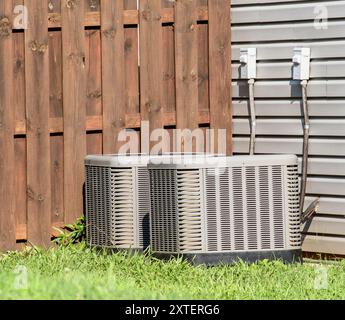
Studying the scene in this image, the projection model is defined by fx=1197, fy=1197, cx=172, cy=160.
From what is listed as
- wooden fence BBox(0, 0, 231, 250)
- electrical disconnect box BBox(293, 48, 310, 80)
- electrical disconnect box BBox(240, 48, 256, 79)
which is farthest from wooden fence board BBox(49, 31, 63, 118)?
electrical disconnect box BBox(293, 48, 310, 80)

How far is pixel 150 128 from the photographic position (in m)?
10.3

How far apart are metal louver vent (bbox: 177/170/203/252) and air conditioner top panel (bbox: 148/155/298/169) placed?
0.24 feet

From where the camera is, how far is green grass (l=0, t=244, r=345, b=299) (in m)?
6.80

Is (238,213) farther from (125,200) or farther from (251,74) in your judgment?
(251,74)

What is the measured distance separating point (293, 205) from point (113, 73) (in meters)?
1.97

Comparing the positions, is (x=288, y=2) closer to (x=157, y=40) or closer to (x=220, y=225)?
(x=157, y=40)

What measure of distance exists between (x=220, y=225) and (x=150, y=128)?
1.45 m

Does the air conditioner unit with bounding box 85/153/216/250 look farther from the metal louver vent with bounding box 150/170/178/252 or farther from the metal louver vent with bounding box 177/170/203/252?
the metal louver vent with bounding box 177/170/203/252

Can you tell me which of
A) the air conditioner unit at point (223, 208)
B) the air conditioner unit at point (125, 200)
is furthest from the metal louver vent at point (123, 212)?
the air conditioner unit at point (223, 208)

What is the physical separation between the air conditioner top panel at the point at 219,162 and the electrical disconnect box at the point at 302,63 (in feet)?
3.06

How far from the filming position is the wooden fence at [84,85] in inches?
380

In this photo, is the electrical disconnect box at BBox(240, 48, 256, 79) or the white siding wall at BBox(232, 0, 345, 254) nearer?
the white siding wall at BBox(232, 0, 345, 254)
